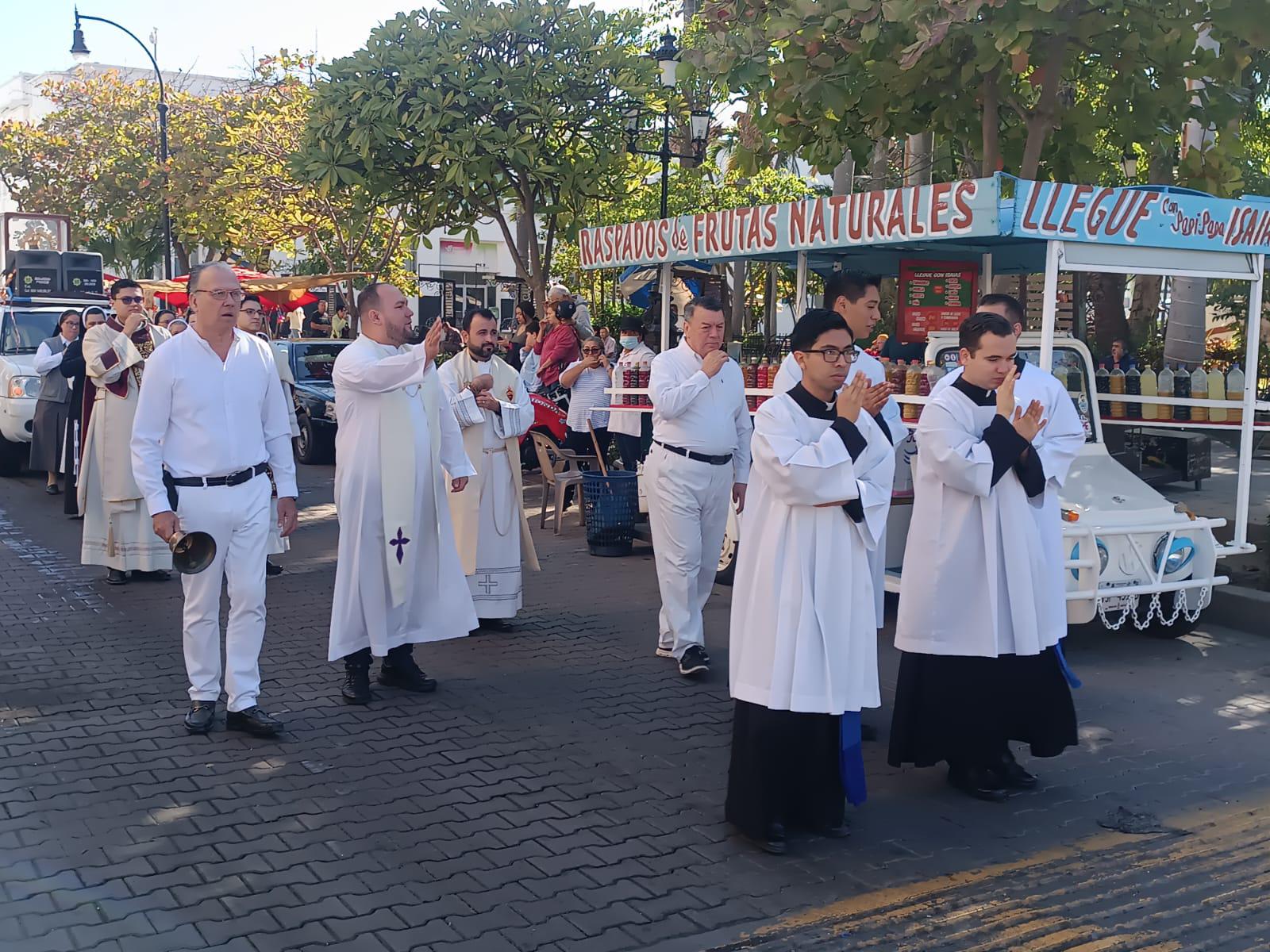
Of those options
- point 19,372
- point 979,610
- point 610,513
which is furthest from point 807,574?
point 19,372

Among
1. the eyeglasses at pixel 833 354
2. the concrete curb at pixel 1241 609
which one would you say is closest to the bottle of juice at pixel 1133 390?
the concrete curb at pixel 1241 609

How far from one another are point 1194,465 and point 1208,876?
10347mm

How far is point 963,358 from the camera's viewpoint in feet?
18.1

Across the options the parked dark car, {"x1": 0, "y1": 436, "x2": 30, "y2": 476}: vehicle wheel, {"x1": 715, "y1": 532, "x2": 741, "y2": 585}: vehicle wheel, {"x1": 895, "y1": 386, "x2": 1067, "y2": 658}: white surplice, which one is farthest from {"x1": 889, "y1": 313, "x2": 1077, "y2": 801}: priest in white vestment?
{"x1": 0, "y1": 436, "x2": 30, "y2": 476}: vehicle wheel

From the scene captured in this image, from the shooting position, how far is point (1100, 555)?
7.56m

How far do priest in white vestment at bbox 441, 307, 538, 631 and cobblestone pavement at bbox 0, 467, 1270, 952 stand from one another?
562 millimetres

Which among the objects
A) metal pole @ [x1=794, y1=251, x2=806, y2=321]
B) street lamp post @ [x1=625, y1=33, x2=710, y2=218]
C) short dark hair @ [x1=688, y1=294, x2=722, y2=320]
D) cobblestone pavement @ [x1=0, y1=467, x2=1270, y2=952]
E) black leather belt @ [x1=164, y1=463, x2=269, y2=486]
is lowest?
cobblestone pavement @ [x1=0, y1=467, x2=1270, y2=952]

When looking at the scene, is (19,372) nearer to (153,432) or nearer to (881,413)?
(153,432)

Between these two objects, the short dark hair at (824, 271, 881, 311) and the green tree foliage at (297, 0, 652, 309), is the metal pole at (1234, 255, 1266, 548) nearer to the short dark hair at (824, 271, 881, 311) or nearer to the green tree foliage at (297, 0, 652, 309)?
the short dark hair at (824, 271, 881, 311)

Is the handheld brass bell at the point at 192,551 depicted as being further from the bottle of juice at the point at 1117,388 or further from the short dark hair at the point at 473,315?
the bottle of juice at the point at 1117,388

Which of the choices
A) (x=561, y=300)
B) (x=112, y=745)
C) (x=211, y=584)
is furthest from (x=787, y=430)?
(x=561, y=300)

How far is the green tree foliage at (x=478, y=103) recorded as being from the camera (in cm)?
1508

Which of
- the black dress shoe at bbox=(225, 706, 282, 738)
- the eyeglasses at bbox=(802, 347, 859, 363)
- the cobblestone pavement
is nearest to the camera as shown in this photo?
the cobblestone pavement

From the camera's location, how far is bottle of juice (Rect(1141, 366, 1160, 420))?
9.13 metres
